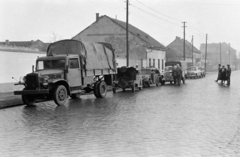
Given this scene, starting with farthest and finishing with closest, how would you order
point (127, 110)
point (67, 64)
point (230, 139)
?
point (67, 64) → point (127, 110) → point (230, 139)

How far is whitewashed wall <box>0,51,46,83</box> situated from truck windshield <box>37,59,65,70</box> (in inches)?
227

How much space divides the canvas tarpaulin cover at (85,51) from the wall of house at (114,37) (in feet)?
104

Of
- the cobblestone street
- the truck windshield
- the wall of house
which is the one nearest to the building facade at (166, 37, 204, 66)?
the wall of house

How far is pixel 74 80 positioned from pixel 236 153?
32.8 feet

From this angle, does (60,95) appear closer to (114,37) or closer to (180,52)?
(114,37)

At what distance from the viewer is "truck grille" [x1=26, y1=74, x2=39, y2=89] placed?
523 inches

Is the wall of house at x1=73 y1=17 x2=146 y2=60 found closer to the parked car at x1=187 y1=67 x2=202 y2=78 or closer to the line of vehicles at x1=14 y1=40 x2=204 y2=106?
the parked car at x1=187 y1=67 x2=202 y2=78

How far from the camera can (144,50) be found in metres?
49.2

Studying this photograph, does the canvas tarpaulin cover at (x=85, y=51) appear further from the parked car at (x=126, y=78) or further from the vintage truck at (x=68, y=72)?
the parked car at (x=126, y=78)

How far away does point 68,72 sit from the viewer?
47.2ft

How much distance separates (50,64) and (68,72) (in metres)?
0.97

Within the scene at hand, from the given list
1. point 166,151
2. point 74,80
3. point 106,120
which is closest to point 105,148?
point 166,151

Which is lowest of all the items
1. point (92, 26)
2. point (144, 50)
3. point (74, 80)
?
point (74, 80)

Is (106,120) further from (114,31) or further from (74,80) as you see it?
(114,31)
